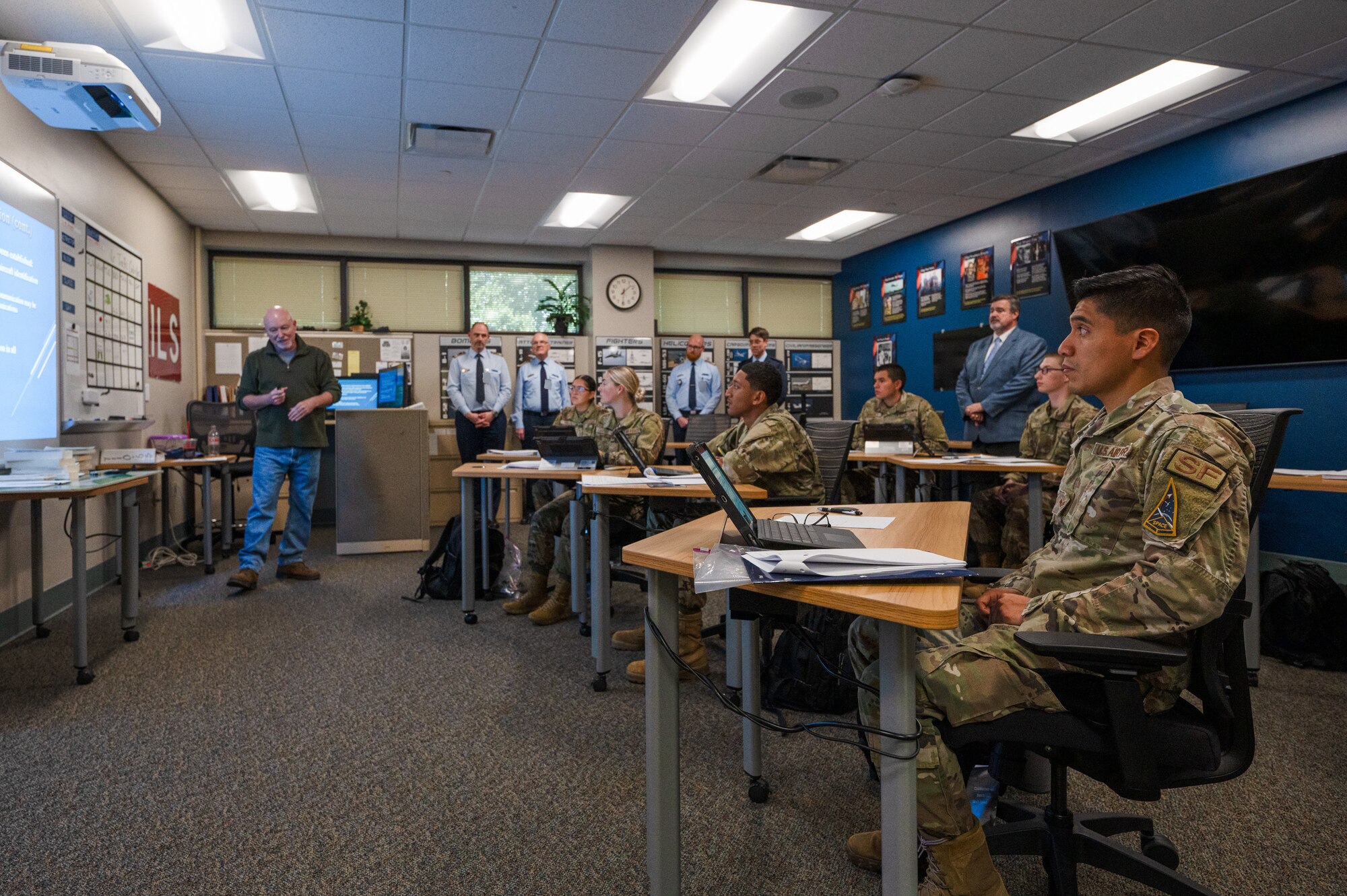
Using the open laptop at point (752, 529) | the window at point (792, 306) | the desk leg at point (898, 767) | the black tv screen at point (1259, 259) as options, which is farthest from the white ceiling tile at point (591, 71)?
the window at point (792, 306)

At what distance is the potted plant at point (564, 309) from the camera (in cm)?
761

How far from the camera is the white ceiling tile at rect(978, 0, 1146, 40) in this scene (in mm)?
3111

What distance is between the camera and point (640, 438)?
13.1 feet

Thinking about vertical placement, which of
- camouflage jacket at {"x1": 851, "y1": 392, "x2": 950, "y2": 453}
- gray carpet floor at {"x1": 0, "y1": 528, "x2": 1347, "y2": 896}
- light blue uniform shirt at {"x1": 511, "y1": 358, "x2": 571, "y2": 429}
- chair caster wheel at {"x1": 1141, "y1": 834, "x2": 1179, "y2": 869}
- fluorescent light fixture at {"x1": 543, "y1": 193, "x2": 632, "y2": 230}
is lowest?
gray carpet floor at {"x1": 0, "y1": 528, "x2": 1347, "y2": 896}

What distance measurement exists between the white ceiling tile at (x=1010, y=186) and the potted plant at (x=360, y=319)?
207 inches

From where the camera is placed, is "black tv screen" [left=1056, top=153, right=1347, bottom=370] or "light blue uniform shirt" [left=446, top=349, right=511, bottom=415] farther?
"light blue uniform shirt" [left=446, top=349, right=511, bottom=415]

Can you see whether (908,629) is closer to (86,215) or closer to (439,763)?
(439,763)

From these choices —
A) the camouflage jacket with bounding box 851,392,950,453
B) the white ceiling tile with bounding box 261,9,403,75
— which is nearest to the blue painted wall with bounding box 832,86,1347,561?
the camouflage jacket with bounding box 851,392,950,453

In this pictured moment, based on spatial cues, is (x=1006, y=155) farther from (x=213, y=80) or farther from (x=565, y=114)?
(x=213, y=80)

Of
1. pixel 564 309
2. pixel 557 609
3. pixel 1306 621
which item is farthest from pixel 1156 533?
pixel 564 309

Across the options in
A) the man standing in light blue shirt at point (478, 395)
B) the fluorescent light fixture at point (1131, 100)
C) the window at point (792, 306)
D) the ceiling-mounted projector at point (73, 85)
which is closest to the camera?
the ceiling-mounted projector at point (73, 85)

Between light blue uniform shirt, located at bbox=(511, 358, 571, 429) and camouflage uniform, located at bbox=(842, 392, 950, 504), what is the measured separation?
8.82 feet

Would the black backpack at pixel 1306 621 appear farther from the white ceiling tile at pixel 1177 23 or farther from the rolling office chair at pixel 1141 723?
the white ceiling tile at pixel 1177 23

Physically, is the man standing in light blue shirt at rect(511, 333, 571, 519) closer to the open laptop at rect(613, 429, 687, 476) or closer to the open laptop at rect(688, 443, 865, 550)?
the open laptop at rect(613, 429, 687, 476)
